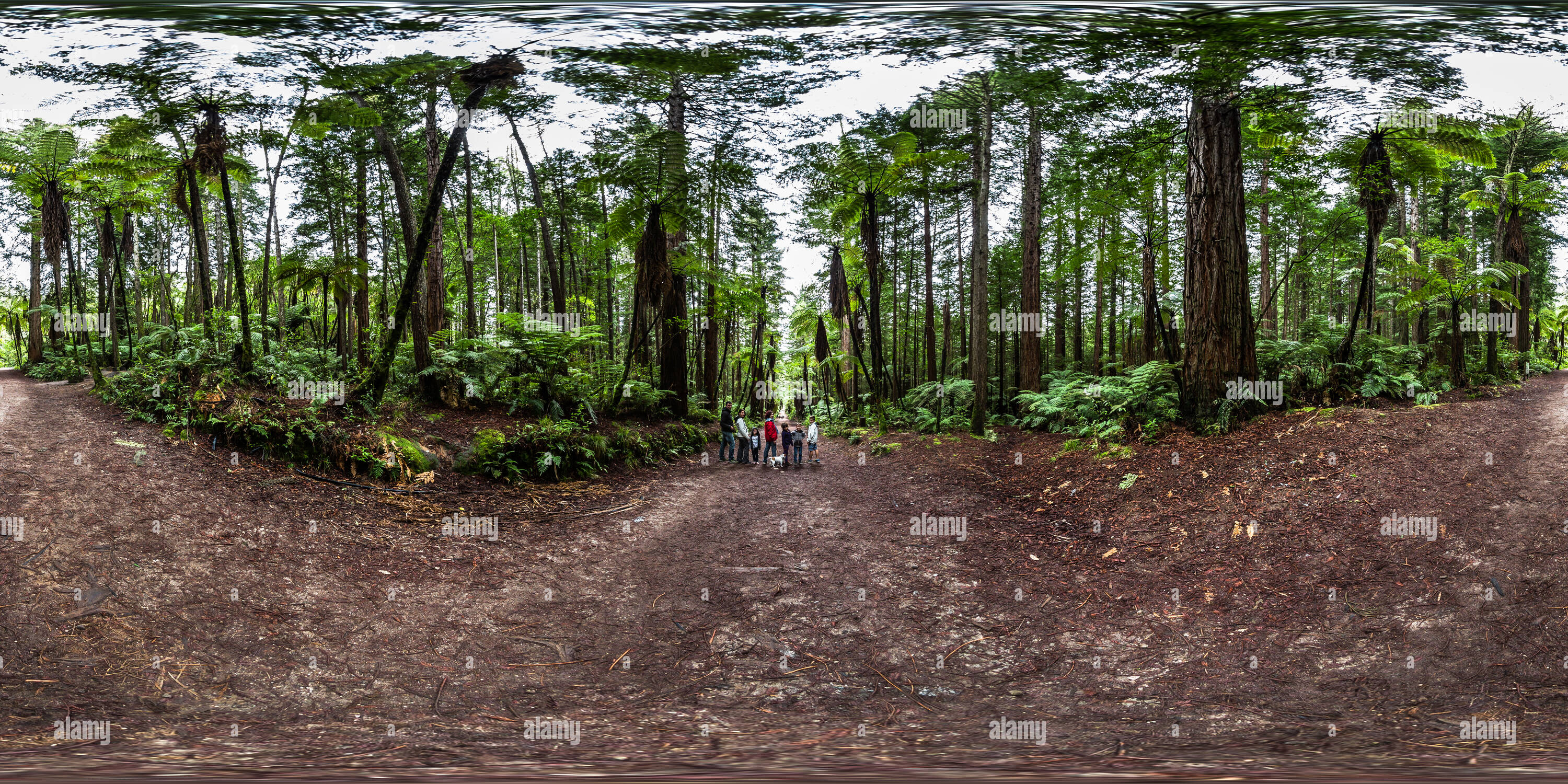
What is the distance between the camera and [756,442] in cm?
1046

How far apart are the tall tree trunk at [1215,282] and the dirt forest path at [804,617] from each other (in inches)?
28.4

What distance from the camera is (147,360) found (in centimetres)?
773

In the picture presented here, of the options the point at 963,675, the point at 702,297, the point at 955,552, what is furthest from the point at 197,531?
the point at 702,297

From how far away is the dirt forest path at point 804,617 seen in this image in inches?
73.6

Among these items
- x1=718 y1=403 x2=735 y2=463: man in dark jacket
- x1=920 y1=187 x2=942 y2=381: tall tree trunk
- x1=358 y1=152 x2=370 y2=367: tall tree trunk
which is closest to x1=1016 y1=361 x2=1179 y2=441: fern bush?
x1=718 y1=403 x2=735 y2=463: man in dark jacket

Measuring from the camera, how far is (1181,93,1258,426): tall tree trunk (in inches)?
238

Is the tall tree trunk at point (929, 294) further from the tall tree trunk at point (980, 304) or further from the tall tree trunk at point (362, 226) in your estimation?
the tall tree trunk at point (362, 226)

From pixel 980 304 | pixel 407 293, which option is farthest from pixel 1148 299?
pixel 407 293

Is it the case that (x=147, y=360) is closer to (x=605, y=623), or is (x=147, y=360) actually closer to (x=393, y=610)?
(x=393, y=610)

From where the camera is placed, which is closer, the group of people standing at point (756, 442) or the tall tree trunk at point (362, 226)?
the group of people standing at point (756, 442)

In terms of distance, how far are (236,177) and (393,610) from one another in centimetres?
574

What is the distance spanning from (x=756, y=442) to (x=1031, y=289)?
22.5 ft

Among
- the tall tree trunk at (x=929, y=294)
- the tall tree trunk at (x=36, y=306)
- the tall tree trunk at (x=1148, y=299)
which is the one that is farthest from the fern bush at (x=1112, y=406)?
the tall tree trunk at (x=36, y=306)

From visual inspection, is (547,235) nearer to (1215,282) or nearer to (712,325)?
(712,325)
